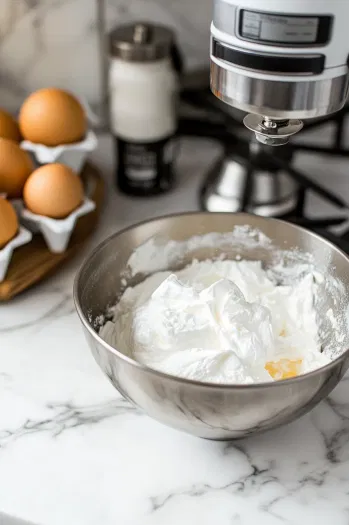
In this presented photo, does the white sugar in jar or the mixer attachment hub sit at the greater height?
the mixer attachment hub

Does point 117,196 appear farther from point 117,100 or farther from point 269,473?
point 269,473

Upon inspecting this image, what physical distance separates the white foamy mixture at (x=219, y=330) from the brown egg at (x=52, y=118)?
320 mm

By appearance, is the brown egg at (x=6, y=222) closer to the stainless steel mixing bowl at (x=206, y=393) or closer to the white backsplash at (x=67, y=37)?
the stainless steel mixing bowl at (x=206, y=393)

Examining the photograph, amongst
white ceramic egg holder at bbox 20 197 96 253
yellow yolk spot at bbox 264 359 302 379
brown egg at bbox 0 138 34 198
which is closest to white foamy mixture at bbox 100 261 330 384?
yellow yolk spot at bbox 264 359 302 379

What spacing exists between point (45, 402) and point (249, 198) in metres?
0.51

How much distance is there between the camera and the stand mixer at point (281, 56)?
66 cm

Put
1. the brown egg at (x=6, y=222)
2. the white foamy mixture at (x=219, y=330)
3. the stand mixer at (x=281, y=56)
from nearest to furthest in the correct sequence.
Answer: the stand mixer at (x=281, y=56) < the white foamy mixture at (x=219, y=330) < the brown egg at (x=6, y=222)

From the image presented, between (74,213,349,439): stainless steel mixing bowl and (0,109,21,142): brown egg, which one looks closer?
(74,213,349,439): stainless steel mixing bowl

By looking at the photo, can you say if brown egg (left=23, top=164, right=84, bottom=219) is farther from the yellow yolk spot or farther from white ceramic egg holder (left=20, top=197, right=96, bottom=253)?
the yellow yolk spot

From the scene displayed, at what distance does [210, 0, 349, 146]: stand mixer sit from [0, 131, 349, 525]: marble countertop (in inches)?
14.8

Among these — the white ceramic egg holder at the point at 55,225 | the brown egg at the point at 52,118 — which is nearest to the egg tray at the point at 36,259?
the white ceramic egg holder at the point at 55,225

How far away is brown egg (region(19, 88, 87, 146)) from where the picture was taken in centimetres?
109

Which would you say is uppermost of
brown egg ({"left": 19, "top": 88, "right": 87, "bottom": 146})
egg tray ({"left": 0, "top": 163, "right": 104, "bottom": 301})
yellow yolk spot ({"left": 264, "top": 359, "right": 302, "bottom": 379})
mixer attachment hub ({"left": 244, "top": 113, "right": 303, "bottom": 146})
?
mixer attachment hub ({"left": 244, "top": 113, "right": 303, "bottom": 146})

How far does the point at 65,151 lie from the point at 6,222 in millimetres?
209
